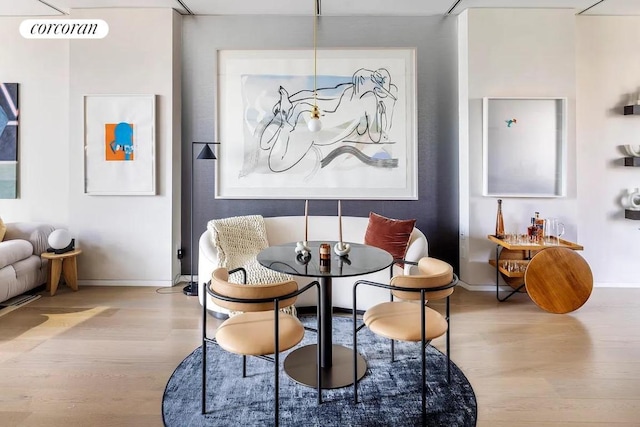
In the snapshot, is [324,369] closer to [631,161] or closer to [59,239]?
[59,239]

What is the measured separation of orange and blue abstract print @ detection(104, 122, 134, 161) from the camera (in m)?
4.01

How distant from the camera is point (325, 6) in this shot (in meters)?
3.91

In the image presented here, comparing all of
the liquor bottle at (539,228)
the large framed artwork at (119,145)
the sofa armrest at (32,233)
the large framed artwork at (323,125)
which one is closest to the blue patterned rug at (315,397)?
the liquor bottle at (539,228)

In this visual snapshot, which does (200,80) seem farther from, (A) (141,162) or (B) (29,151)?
(B) (29,151)

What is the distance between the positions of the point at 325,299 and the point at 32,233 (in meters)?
3.49

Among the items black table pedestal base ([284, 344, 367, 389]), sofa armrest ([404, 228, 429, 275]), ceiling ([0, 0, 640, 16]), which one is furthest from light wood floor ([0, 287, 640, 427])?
ceiling ([0, 0, 640, 16])

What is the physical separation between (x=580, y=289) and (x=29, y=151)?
5.82 metres

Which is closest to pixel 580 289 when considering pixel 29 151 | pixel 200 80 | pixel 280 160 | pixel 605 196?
pixel 605 196

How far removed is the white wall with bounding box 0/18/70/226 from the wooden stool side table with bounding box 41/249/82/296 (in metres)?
0.73

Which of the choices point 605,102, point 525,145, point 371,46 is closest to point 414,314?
point 525,145

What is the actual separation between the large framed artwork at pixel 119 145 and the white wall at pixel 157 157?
0.08m

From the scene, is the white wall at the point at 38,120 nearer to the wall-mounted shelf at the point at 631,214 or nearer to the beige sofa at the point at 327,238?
the beige sofa at the point at 327,238

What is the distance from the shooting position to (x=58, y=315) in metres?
3.23

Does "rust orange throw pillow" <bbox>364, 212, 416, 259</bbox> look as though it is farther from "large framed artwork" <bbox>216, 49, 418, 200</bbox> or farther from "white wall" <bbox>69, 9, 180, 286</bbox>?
"white wall" <bbox>69, 9, 180, 286</bbox>
